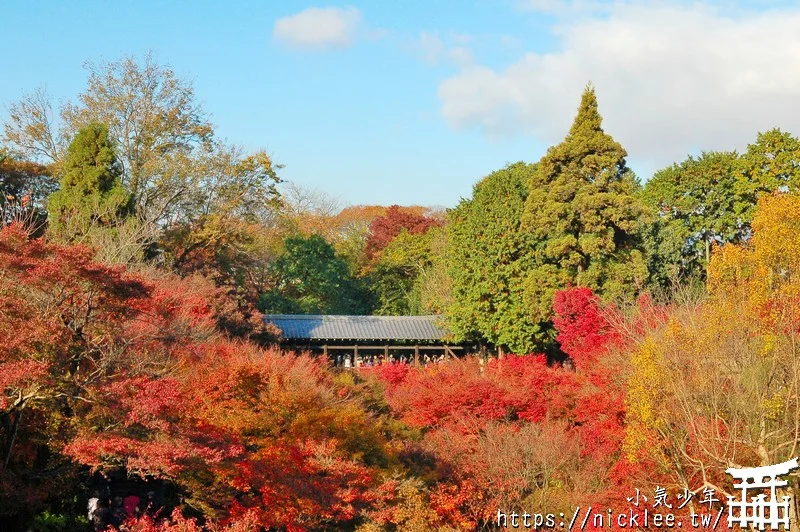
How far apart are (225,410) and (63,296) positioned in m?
3.97

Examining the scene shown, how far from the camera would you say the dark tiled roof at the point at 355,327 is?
102 feet

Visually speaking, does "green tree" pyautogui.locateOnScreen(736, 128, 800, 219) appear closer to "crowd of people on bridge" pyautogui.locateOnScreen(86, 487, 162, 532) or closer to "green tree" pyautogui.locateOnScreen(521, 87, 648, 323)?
"green tree" pyautogui.locateOnScreen(521, 87, 648, 323)

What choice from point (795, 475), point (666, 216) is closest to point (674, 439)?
point (795, 475)

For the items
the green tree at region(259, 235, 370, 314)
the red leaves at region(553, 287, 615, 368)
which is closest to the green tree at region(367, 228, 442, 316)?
the green tree at region(259, 235, 370, 314)

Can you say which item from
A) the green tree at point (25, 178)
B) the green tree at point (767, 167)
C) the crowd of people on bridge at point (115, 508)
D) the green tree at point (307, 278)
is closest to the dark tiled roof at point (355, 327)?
the green tree at point (307, 278)

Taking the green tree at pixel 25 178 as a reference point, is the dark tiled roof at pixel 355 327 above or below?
below

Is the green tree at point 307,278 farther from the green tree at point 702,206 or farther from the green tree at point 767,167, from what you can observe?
the green tree at point 767,167

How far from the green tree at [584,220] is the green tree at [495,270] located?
51 centimetres

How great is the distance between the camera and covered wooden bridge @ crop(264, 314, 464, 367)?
1235 inches

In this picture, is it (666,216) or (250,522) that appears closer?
(250,522)

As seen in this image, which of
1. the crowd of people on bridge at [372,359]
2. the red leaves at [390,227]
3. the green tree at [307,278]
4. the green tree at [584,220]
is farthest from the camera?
the red leaves at [390,227]

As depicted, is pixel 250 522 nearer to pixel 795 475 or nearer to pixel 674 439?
pixel 674 439

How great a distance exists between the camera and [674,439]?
45.7 feet

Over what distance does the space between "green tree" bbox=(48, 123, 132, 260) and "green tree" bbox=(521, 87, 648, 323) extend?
1261 centimetres
